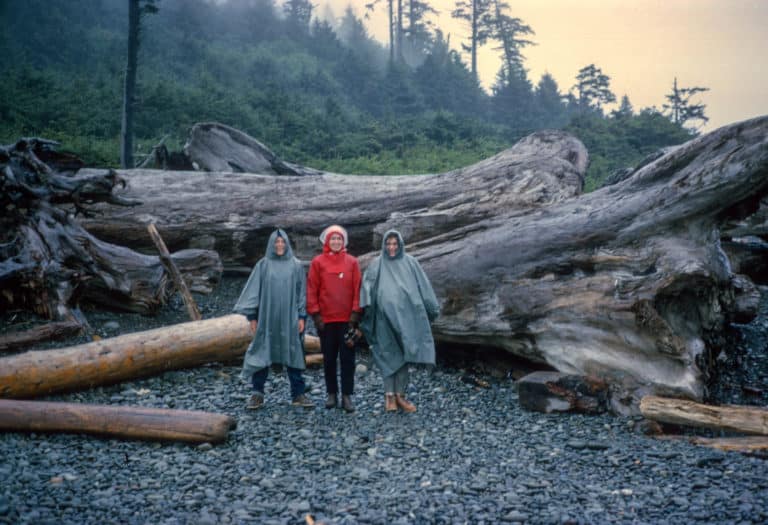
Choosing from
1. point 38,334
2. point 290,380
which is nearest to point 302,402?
point 290,380

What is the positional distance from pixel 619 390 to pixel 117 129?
2175cm

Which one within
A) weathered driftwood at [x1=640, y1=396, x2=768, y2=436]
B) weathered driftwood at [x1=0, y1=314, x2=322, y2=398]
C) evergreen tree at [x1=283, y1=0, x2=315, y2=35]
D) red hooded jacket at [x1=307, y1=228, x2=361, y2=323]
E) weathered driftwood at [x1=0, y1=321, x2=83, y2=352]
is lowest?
weathered driftwood at [x1=640, y1=396, x2=768, y2=436]

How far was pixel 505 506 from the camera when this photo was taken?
3.98 metres

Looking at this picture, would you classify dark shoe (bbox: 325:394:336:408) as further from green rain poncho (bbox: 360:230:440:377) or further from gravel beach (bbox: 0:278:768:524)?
green rain poncho (bbox: 360:230:440:377)

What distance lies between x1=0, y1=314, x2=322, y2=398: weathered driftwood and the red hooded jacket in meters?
1.85

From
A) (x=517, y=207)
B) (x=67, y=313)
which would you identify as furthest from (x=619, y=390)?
(x=67, y=313)

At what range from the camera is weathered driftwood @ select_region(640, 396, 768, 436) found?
202 inches

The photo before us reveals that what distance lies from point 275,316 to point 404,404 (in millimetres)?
1645

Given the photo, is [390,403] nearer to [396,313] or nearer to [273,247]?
[396,313]

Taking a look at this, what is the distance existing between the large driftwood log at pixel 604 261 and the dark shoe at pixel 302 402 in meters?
2.09

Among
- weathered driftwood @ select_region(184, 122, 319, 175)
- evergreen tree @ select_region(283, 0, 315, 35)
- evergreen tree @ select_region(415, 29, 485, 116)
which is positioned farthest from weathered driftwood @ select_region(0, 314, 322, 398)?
evergreen tree @ select_region(283, 0, 315, 35)

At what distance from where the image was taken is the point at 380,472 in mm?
4699

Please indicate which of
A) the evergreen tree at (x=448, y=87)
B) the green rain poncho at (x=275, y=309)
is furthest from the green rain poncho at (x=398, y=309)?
the evergreen tree at (x=448, y=87)

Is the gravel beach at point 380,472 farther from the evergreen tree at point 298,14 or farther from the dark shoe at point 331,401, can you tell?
the evergreen tree at point 298,14
